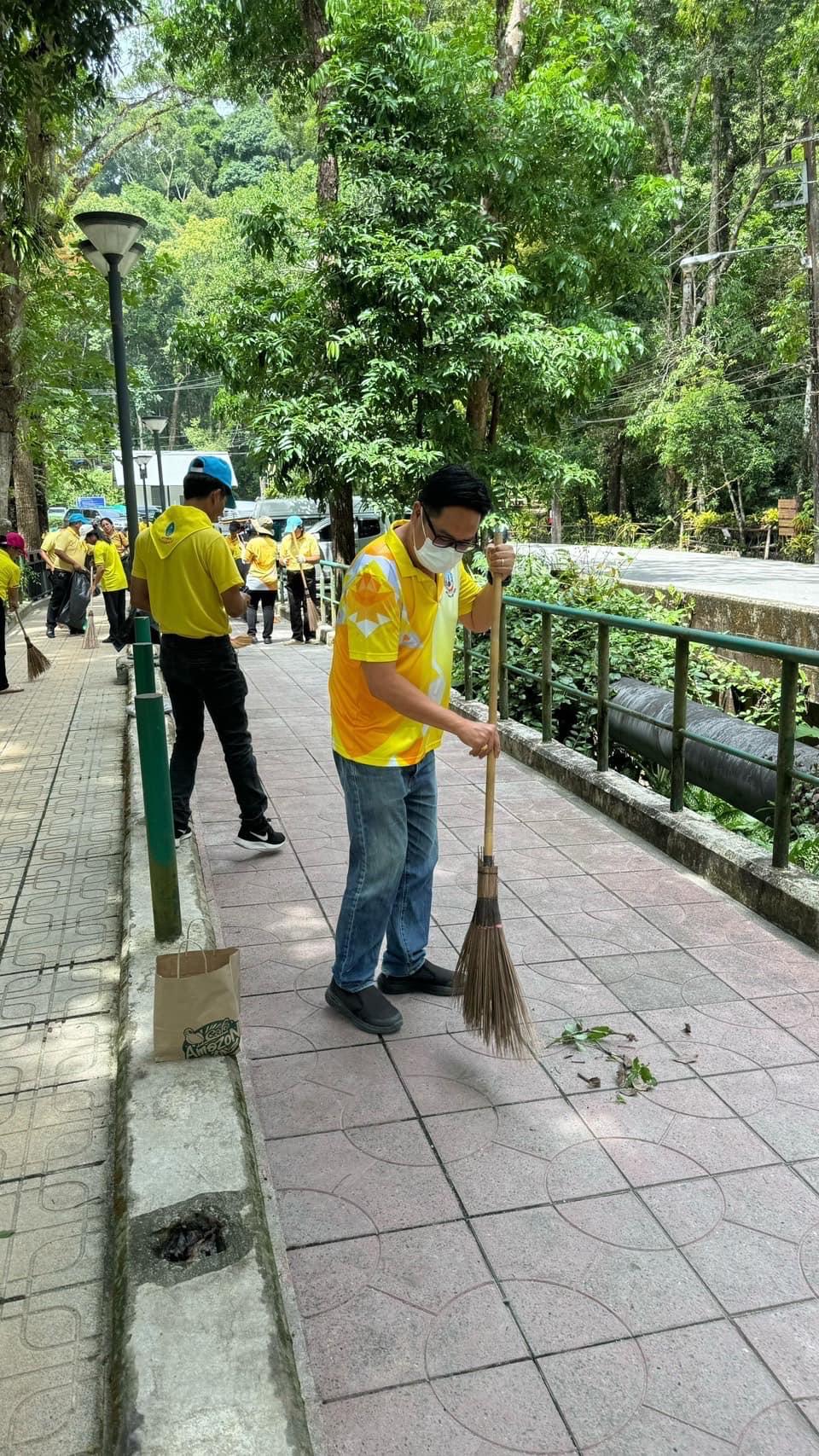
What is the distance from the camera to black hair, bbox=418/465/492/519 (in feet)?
8.95

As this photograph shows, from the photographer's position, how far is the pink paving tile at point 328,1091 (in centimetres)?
271

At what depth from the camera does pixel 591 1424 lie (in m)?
1.83

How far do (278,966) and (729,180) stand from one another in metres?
31.1

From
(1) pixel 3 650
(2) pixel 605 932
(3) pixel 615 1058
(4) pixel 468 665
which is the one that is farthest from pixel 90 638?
(3) pixel 615 1058

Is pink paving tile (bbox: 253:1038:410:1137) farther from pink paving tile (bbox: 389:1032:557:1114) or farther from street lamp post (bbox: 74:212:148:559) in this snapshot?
street lamp post (bbox: 74:212:148:559)

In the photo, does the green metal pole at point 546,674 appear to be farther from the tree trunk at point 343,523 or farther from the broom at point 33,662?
the broom at point 33,662

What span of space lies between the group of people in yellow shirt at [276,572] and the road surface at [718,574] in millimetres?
2929

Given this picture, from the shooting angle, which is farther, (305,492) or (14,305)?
(14,305)

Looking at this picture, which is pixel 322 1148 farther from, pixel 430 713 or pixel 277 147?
pixel 277 147

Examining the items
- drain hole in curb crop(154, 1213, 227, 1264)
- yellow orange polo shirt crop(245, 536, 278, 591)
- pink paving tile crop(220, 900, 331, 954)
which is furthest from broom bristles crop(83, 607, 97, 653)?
drain hole in curb crop(154, 1213, 227, 1264)

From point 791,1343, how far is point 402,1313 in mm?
746

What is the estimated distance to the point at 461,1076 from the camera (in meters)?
2.92

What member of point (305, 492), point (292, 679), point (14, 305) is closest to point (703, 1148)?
point (292, 679)

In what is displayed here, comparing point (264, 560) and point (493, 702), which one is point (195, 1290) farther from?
point (264, 560)
